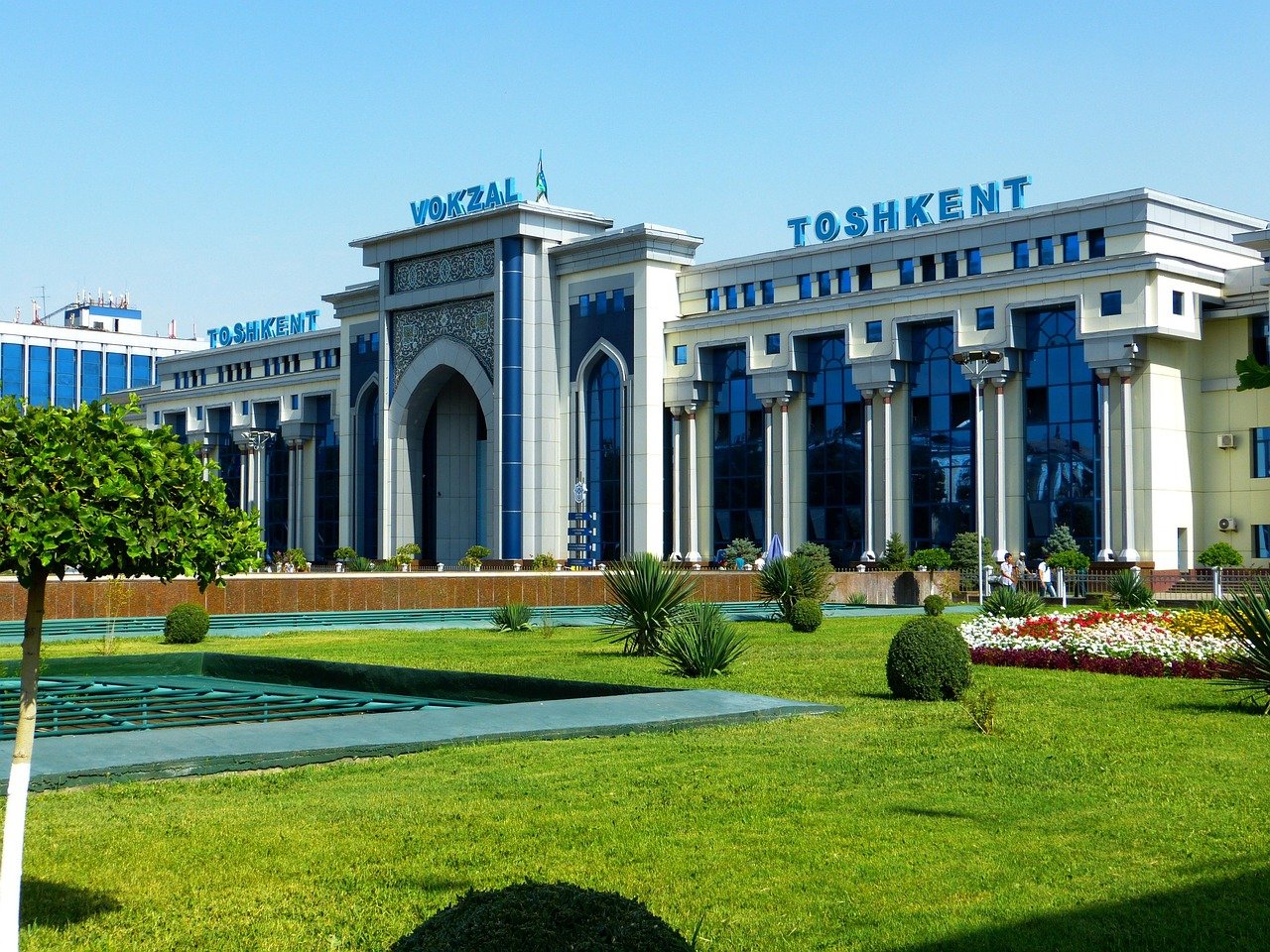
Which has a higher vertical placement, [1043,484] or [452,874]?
[1043,484]

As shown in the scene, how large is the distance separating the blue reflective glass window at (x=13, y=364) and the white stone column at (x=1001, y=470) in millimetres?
87709

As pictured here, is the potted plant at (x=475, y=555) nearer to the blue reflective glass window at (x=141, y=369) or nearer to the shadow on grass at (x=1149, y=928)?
the shadow on grass at (x=1149, y=928)

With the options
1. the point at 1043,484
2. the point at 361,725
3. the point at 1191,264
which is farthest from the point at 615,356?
the point at 361,725

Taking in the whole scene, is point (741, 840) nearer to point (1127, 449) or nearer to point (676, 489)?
point (1127, 449)

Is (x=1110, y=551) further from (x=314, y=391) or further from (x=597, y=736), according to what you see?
(x=314, y=391)

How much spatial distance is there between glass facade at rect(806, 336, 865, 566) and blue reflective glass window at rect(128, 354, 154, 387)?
263 feet

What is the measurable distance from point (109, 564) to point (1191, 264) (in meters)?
51.2

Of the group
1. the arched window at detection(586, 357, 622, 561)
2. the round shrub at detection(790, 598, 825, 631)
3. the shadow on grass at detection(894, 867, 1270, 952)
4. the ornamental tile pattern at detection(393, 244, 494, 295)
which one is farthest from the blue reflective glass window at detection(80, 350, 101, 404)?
the shadow on grass at detection(894, 867, 1270, 952)

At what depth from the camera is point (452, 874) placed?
8461mm

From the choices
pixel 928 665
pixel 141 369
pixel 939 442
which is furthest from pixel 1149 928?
pixel 141 369

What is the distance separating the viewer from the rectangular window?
55.5m

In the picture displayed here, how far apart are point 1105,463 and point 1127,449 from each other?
3.27 ft

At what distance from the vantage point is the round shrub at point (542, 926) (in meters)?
4.15

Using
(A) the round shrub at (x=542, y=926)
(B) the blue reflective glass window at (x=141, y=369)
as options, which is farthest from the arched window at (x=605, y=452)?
(B) the blue reflective glass window at (x=141, y=369)
